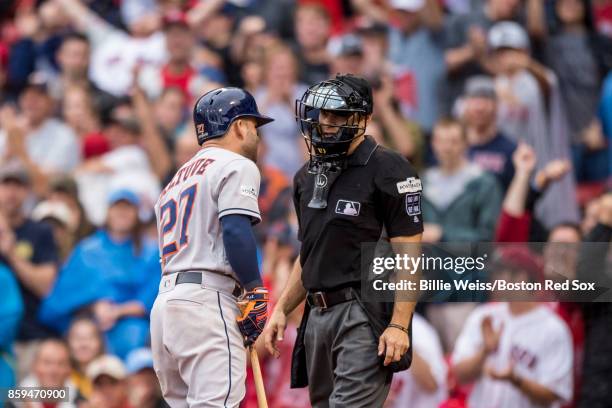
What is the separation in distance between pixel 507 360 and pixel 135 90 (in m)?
5.34

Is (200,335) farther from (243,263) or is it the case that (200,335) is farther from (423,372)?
(423,372)

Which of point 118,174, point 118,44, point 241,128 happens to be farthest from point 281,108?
point 241,128

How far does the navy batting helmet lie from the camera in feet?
23.0

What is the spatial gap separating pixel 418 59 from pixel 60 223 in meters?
3.81

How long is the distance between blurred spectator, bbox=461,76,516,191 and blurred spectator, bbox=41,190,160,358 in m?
2.90

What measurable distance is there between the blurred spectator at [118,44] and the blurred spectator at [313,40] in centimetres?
152

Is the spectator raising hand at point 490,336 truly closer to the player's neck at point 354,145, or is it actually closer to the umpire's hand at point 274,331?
the umpire's hand at point 274,331

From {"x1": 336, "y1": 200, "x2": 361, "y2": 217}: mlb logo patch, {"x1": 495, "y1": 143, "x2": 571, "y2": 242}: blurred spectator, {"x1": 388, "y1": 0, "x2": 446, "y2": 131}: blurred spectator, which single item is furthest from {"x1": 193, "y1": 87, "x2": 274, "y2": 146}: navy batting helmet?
{"x1": 388, "y1": 0, "x2": 446, "y2": 131}: blurred spectator

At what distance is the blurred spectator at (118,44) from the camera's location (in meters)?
14.1

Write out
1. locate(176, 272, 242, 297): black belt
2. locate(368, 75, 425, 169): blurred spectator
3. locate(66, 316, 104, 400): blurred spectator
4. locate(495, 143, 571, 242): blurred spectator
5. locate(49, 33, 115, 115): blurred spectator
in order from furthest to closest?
locate(49, 33, 115, 115): blurred spectator < locate(368, 75, 425, 169): blurred spectator < locate(66, 316, 104, 400): blurred spectator < locate(495, 143, 571, 242): blurred spectator < locate(176, 272, 242, 297): black belt

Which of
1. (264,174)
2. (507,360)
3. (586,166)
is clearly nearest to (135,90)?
(264,174)

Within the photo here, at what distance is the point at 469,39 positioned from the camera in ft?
42.2

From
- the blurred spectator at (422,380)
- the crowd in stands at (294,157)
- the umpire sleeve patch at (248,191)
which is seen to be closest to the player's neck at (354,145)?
the umpire sleeve patch at (248,191)

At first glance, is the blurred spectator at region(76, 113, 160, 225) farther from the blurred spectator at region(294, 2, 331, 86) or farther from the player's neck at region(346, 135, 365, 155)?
the player's neck at region(346, 135, 365, 155)
